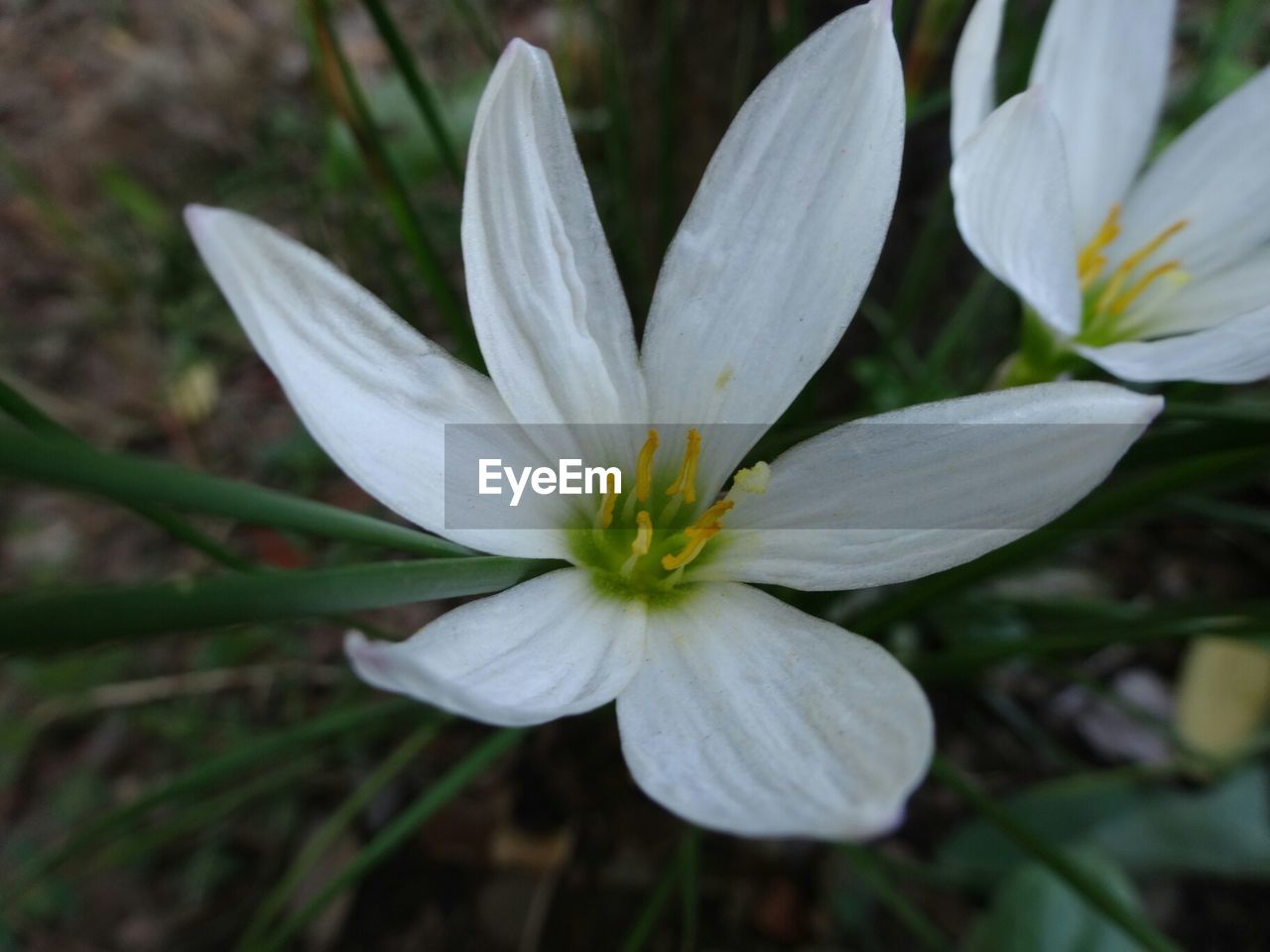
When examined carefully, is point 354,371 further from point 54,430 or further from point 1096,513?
point 1096,513

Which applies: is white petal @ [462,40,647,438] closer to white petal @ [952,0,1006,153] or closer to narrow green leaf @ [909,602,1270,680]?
white petal @ [952,0,1006,153]

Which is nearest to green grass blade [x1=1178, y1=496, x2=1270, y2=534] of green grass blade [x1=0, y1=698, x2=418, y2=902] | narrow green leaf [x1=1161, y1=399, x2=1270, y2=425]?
narrow green leaf [x1=1161, y1=399, x2=1270, y2=425]

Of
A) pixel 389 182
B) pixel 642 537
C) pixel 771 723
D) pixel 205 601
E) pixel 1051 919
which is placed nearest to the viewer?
pixel 205 601

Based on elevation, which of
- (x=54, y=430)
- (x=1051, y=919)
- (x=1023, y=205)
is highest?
(x=1023, y=205)

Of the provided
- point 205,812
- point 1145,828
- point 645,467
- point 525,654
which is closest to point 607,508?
point 645,467

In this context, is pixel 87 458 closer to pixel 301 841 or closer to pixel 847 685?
pixel 847 685
